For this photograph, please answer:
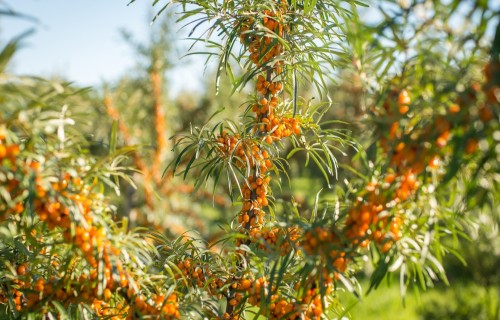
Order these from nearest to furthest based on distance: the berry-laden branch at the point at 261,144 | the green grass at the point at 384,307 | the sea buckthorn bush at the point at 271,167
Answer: the sea buckthorn bush at the point at 271,167
the berry-laden branch at the point at 261,144
the green grass at the point at 384,307

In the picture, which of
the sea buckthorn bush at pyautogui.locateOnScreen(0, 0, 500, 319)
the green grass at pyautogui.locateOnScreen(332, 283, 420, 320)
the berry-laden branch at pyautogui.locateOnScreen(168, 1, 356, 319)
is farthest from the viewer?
the green grass at pyautogui.locateOnScreen(332, 283, 420, 320)

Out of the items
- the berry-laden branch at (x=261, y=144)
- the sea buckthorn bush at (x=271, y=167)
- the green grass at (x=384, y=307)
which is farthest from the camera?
the green grass at (x=384, y=307)

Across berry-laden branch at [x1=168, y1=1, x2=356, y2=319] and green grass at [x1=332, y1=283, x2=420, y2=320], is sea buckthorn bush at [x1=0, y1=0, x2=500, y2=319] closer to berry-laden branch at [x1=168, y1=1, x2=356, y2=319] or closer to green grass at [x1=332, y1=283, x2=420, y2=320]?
berry-laden branch at [x1=168, y1=1, x2=356, y2=319]

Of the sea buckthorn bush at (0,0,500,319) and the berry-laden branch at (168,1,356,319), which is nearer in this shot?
the sea buckthorn bush at (0,0,500,319)

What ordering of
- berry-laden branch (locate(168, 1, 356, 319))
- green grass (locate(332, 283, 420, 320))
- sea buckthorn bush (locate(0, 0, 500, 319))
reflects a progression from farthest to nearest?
green grass (locate(332, 283, 420, 320)) → berry-laden branch (locate(168, 1, 356, 319)) → sea buckthorn bush (locate(0, 0, 500, 319))

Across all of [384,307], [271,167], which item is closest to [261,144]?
[271,167]

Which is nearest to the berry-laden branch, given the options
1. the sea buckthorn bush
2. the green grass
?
the sea buckthorn bush

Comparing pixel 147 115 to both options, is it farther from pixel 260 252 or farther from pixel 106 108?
pixel 260 252

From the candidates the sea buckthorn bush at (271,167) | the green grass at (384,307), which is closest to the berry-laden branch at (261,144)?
the sea buckthorn bush at (271,167)

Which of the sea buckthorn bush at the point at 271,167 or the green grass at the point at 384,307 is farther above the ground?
→ the sea buckthorn bush at the point at 271,167

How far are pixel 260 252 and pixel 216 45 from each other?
47cm

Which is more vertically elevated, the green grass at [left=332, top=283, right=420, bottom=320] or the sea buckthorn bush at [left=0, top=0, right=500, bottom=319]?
the sea buckthorn bush at [left=0, top=0, right=500, bottom=319]

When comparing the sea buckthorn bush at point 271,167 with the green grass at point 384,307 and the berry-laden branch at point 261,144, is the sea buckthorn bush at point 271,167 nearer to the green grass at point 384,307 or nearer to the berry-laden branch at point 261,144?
the berry-laden branch at point 261,144

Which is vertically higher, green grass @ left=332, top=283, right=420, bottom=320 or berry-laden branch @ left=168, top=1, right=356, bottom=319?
berry-laden branch @ left=168, top=1, right=356, bottom=319
